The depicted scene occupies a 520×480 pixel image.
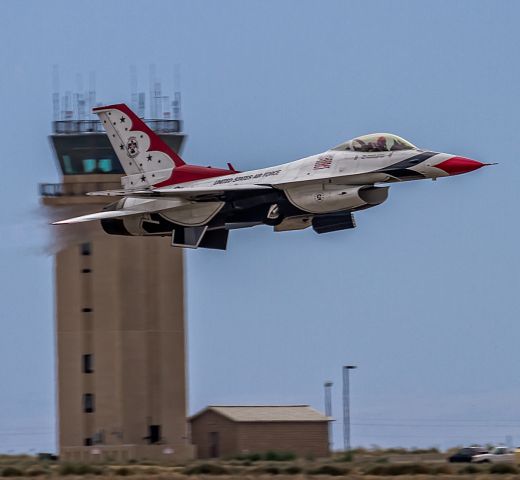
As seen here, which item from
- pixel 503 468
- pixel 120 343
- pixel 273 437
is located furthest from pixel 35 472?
pixel 273 437

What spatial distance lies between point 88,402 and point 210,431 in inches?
225

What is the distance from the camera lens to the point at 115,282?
2825 inches

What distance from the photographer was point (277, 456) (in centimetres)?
6775

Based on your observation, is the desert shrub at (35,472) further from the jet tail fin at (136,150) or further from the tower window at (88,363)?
the tower window at (88,363)

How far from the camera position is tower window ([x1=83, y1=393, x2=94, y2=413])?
7188 centimetres

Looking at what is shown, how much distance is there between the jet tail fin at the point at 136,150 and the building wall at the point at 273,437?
65.0ft

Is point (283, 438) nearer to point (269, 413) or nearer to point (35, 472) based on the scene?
point (269, 413)

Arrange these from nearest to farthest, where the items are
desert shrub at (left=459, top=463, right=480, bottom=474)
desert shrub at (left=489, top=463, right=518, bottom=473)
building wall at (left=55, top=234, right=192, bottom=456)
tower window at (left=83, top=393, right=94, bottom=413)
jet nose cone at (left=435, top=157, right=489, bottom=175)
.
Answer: jet nose cone at (left=435, top=157, right=489, bottom=175) < desert shrub at (left=489, top=463, right=518, bottom=473) < desert shrub at (left=459, top=463, right=480, bottom=474) < building wall at (left=55, top=234, right=192, bottom=456) < tower window at (left=83, top=393, right=94, bottom=413)

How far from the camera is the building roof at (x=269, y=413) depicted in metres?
71.6

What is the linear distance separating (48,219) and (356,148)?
75.1ft

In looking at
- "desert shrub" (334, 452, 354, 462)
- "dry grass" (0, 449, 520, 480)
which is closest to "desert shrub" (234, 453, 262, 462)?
"desert shrub" (334, 452, 354, 462)

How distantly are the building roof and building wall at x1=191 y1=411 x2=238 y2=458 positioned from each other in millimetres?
259

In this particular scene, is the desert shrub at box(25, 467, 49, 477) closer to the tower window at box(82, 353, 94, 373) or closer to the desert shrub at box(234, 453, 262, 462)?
the desert shrub at box(234, 453, 262, 462)

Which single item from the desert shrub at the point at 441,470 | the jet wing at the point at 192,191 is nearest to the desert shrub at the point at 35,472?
the jet wing at the point at 192,191
